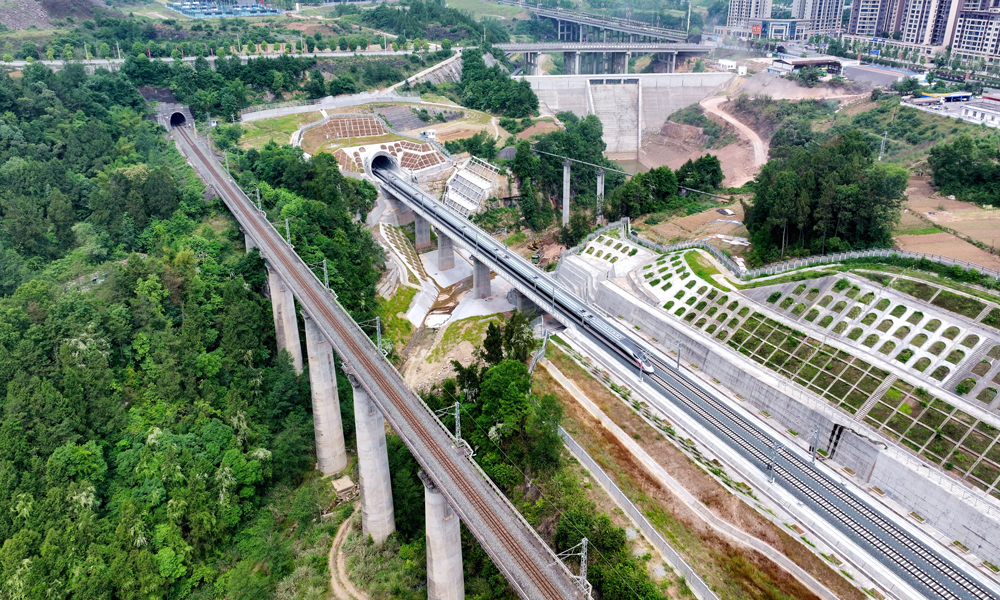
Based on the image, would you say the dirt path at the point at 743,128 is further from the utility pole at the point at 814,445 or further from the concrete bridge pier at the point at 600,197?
the utility pole at the point at 814,445

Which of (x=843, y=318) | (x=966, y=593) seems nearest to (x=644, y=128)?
(x=843, y=318)

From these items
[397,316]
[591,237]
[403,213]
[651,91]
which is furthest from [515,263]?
[651,91]

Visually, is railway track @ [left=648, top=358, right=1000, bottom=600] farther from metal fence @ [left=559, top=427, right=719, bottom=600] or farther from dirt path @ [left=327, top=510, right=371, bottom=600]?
dirt path @ [left=327, top=510, right=371, bottom=600]

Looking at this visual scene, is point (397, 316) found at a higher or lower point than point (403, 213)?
lower

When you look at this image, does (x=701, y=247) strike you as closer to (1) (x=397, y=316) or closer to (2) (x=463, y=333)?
(2) (x=463, y=333)

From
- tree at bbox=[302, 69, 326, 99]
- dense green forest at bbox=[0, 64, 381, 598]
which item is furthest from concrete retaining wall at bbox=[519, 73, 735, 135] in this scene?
dense green forest at bbox=[0, 64, 381, 598]

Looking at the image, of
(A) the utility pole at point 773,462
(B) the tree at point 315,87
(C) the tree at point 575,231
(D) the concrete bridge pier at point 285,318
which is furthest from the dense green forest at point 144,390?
(B) the tree at point 315,87
